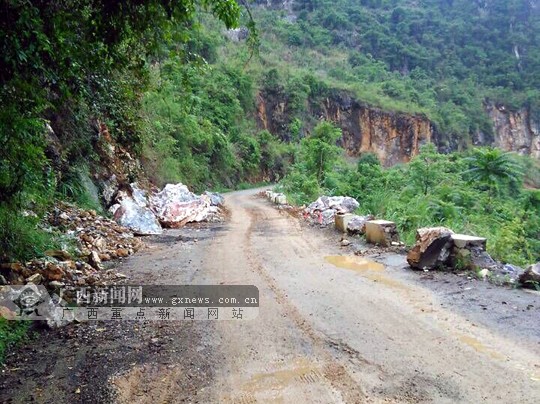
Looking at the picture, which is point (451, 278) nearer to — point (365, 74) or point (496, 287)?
point (496, 287)

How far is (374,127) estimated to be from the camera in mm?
46469

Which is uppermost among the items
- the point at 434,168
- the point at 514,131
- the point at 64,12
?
the point at 514,131

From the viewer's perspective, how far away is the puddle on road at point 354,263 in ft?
20.7

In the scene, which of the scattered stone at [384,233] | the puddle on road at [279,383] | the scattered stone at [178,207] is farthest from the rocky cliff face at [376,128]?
the puddle on road at [279,383]

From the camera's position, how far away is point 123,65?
3.64 meters

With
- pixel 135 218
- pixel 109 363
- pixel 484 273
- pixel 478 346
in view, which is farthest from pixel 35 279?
pixel 484 273

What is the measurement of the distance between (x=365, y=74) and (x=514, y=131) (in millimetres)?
23339

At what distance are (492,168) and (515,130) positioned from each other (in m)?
53.8

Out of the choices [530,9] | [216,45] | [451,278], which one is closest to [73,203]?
[451,278]

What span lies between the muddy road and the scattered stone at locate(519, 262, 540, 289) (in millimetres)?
269

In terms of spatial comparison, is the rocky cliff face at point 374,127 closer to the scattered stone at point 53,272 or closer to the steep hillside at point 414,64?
the steep hillside at point 414,64

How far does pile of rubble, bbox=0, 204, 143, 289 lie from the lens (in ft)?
15.7

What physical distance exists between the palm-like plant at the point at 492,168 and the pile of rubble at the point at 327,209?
14.2 feet

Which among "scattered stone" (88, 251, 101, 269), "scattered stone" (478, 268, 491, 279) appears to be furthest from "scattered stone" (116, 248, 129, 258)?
"scattered stone" (478, 268, 491, 279)
